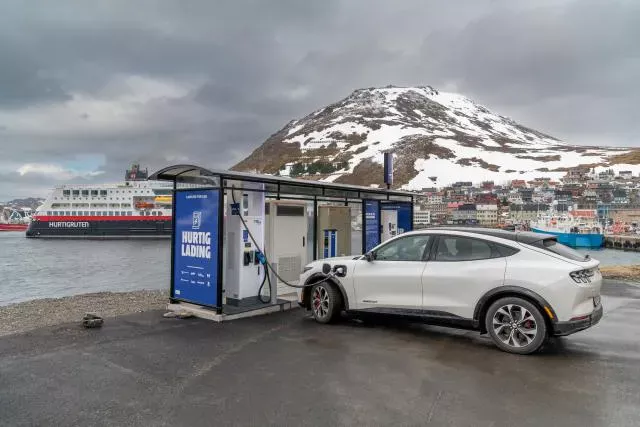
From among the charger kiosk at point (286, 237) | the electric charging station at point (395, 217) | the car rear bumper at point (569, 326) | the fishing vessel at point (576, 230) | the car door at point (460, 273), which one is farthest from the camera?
the fishing vessel at point (576, 230)

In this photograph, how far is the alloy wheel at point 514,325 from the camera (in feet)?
19.3

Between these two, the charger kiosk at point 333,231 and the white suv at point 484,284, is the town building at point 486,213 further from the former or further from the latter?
the white suv at point 484,284

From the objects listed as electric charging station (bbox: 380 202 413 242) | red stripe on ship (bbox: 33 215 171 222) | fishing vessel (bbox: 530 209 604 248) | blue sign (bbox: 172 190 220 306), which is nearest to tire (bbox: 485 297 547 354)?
blue sign (bbox: 172 190 220 306)

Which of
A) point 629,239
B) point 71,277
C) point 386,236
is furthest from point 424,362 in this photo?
point 629,239

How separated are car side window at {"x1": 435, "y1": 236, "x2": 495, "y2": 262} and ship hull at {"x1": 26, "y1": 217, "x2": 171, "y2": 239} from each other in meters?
83.7

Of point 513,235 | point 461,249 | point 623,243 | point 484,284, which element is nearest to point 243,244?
point 461,249

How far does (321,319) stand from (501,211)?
152974mm

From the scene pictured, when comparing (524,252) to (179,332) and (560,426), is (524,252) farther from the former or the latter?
(179,332)

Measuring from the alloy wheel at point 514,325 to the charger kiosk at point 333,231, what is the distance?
5.88m

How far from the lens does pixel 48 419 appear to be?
4.11 meters

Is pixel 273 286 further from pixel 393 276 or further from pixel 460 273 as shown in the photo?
pixel 460 273

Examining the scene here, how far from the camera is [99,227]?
86.6m

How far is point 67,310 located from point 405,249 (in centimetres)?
672

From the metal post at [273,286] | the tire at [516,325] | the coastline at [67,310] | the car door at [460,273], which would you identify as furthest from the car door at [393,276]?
the coastline at [67,310]
